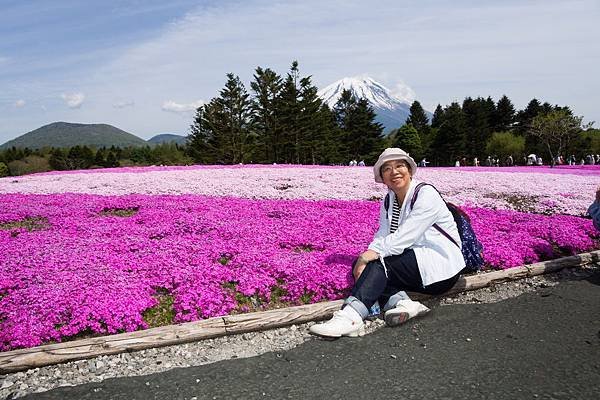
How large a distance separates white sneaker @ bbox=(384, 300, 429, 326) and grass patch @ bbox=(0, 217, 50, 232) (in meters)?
8.93

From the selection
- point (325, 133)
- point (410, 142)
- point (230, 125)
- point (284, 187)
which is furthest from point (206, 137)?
point (284, 187)

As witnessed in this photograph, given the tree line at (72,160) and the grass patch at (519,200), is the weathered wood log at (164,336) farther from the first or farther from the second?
the tree line at (72,160)

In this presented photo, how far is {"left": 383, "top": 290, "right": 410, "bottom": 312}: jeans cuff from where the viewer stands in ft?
19.5

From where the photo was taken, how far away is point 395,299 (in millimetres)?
5984

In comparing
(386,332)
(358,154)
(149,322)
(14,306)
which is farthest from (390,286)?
(358,154)

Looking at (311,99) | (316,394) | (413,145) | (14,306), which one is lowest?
(316,394)

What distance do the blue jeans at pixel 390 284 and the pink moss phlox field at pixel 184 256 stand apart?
2.95 feet

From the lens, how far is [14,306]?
586 centimetres

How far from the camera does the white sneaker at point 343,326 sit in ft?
17.4

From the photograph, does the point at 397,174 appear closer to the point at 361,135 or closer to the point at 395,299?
the point at 395,299

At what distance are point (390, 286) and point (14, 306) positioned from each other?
5164mm

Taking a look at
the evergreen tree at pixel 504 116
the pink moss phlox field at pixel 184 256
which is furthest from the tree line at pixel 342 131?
the pink moss phlox field at pixel 184 256

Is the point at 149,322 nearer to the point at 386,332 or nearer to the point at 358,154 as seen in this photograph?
the point at 386,332

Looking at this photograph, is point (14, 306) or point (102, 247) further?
point (102, 247)
